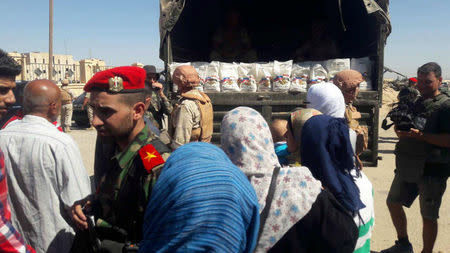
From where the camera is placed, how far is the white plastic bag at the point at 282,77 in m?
4.82

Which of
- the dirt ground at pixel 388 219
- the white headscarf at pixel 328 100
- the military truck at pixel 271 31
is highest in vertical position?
the military truck at pixel 271 31

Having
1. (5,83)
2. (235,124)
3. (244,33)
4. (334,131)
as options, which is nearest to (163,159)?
(235,124)

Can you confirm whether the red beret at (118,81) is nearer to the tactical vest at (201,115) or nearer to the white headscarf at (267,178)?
the white headscarf at (267,178)

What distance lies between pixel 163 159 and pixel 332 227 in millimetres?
857

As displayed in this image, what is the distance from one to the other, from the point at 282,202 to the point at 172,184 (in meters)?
0.75

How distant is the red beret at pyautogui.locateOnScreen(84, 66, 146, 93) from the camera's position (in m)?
1.55

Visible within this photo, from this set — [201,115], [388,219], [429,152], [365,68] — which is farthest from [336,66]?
[201,115]

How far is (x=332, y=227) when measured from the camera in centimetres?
156

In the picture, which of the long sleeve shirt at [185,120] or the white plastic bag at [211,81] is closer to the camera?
the long sleeve shirt at [185,120]

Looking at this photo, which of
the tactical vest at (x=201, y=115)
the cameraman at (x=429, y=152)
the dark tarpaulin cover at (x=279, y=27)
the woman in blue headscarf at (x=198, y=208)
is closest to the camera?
the woman in blue headscarf at (x=198, y=208)

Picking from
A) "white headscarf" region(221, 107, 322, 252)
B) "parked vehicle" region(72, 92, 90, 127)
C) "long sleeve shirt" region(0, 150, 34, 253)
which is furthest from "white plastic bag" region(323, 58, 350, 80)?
"parked vehicle" region(72, 92, 90, 127)

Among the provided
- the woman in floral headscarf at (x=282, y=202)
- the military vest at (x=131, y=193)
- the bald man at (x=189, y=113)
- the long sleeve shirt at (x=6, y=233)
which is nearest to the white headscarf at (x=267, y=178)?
the woman in floral headscarf at (x=282, y=202)

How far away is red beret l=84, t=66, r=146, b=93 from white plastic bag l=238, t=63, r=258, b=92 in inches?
133

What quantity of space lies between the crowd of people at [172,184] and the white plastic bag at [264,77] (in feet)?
7.63
